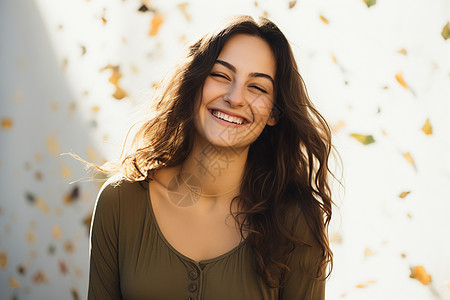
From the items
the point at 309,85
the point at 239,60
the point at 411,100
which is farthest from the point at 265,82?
the point at 411,100


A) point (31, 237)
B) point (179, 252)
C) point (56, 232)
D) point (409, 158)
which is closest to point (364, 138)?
point (409, 158)

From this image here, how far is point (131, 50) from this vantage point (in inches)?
82.0

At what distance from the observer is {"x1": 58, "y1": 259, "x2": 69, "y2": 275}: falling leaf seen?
223 centimetres

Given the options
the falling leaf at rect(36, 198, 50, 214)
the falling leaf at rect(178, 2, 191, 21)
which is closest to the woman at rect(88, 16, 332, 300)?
the falling leaf at rect(178, 2, 191, 21)

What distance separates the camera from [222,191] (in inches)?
58.8

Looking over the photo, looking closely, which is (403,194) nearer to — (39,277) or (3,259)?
(39,277)

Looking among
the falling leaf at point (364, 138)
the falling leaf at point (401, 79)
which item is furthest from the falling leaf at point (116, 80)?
the falling leaf at point (401, 79)

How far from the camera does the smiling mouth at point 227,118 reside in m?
1.35

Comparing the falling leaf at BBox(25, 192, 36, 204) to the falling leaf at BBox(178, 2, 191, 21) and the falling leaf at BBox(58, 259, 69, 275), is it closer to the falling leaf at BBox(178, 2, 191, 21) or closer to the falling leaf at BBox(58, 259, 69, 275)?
the falling leaf at BBox(58, 259, 69, 275)

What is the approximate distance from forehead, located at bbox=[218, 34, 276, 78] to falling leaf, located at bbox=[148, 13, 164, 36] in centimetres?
73

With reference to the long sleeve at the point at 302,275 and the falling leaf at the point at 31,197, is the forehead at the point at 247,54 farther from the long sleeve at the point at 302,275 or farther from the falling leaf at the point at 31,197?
the falling leaf at the point at 31,197

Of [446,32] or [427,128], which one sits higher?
[446,32]

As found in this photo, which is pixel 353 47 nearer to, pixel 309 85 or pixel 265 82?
pixel 309 85

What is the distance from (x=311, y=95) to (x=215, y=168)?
58 cm
